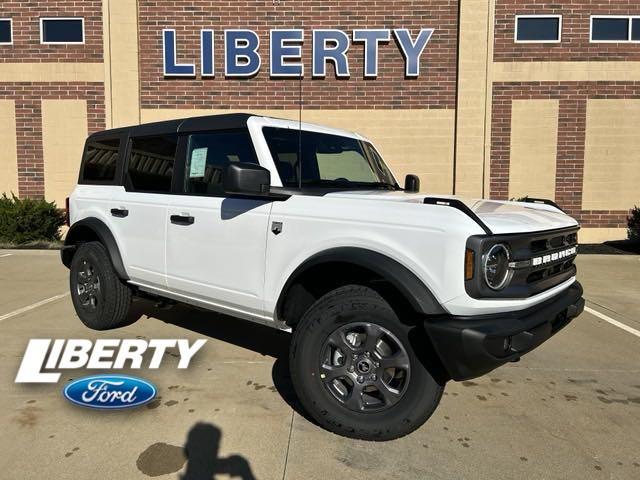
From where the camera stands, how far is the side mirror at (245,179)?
276 cm

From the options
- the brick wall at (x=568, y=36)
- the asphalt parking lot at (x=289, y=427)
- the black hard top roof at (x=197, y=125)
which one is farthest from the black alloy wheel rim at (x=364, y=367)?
the brick wall at (x=568, y=36)

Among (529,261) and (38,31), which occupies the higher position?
(38,31)

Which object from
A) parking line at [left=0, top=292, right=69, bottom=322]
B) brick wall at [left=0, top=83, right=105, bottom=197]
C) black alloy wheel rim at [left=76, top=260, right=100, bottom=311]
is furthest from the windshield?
brick wall at [left=0, top=83, right=105, bottom=197]

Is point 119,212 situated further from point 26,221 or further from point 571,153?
point 571,153

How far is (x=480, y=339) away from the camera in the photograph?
226 cm

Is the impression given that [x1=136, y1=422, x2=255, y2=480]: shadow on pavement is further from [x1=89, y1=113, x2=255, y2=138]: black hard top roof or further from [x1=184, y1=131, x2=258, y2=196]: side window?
[x1=89, y1=113, x2=255, y2=138]: black hard top roof

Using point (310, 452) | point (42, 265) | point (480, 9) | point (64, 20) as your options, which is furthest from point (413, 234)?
point (64, 20)

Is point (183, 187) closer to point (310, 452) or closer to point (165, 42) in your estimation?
point (310, 452)

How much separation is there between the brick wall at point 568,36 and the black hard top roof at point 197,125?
9.53m

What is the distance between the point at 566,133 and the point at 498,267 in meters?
10.4

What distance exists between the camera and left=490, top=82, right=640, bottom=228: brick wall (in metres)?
A: 11.2

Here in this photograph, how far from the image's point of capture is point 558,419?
9.81 feet

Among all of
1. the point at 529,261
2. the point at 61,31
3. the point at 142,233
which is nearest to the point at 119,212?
the point at 142,233

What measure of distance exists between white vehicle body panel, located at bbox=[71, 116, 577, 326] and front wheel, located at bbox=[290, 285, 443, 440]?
1.03ft
